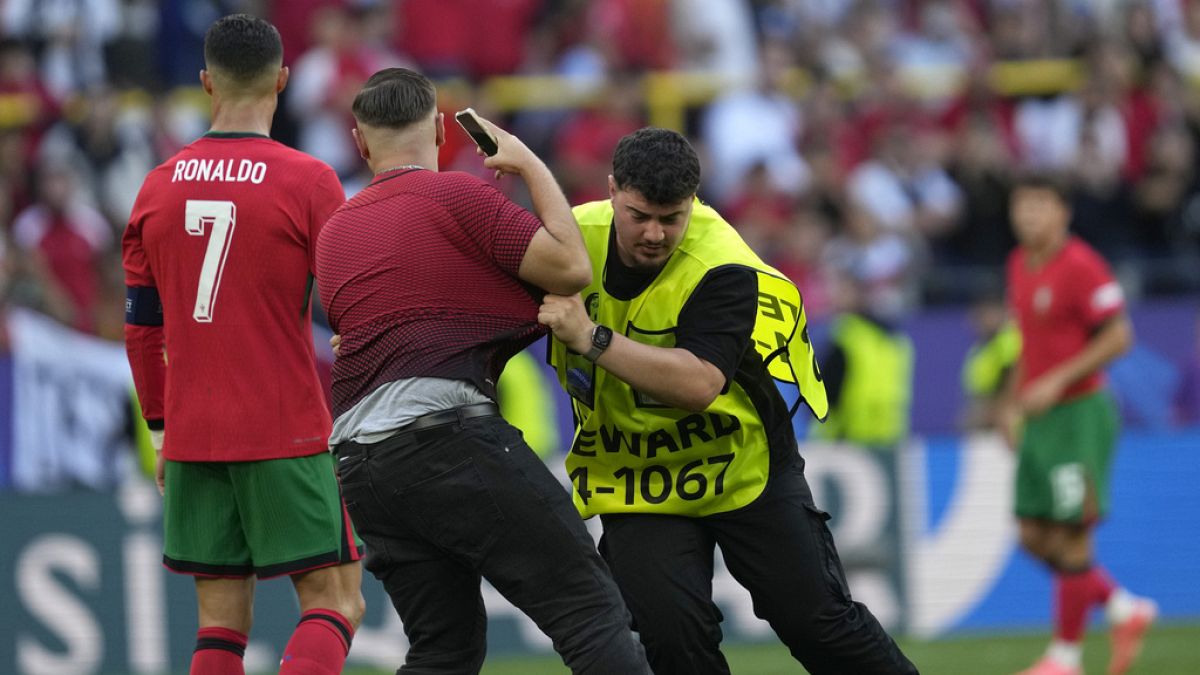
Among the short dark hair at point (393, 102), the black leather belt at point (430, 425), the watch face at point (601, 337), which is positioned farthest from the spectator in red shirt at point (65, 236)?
the watch face at point (601, 337)

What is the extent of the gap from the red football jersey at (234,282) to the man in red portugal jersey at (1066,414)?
176 inches

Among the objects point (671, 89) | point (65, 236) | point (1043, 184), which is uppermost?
point (671, 89)

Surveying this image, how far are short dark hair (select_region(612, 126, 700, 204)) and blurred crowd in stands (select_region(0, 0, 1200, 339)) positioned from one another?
7225mm

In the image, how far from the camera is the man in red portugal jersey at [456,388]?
547 cm

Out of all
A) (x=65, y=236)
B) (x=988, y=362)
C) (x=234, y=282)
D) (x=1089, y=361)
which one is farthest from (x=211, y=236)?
(x=65, y=236)

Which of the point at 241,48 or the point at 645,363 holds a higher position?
the point at 241,48

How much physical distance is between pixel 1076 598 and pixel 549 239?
195 inches

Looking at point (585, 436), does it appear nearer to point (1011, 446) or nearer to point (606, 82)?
point (1011, 446)

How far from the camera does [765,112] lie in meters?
15.1

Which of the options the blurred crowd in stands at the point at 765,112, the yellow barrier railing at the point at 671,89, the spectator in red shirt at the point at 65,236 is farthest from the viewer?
the yellow barrier railing at the point at 671,89

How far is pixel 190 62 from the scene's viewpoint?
14.8 m

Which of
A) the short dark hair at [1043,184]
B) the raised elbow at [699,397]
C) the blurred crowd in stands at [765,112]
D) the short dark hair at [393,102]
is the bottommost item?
the raised elbow at [699,397]

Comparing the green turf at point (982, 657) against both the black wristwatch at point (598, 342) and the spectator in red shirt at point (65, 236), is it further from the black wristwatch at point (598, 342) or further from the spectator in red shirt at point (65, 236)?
the black wristwatch at point (598, 342)

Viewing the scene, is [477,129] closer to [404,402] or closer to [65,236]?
[404,402]
